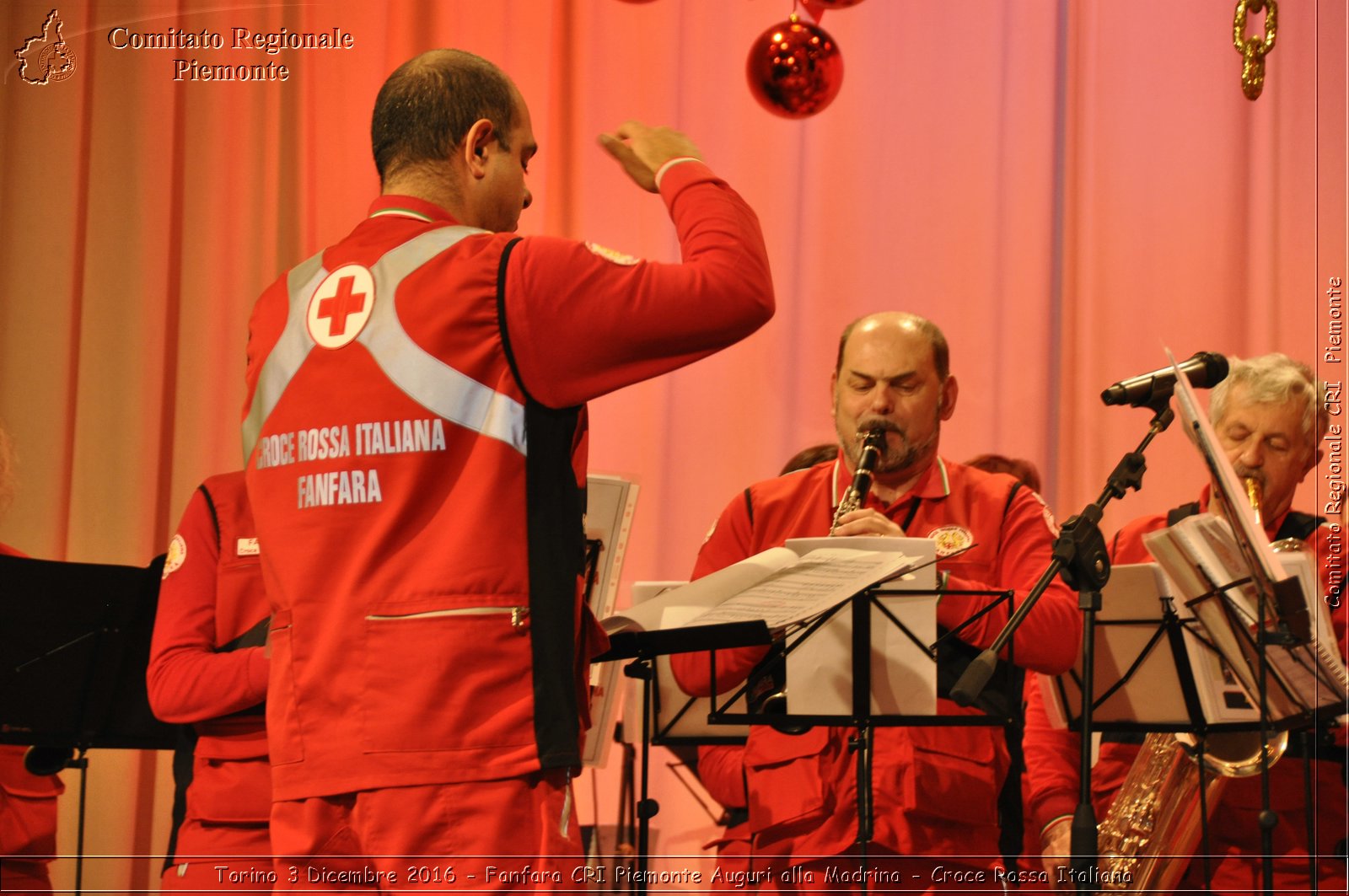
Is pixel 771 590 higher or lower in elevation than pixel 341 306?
lower

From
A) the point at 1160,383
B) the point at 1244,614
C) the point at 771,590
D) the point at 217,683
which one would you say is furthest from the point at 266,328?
the point at 1244,614

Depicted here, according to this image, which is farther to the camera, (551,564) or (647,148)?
(647,148)

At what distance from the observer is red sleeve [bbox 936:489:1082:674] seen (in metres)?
3.00

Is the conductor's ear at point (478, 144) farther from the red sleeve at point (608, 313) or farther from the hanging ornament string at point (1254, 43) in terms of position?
the hanging ornament string at point (1254, 43)

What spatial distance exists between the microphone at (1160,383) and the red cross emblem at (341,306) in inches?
53.9

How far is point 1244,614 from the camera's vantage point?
105 inches

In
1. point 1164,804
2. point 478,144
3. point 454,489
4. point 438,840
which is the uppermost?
point 478,144

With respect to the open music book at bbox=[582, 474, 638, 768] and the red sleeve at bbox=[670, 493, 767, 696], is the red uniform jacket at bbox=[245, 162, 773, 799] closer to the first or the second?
the red sleeve at bbox=[670, 493, 767, 696]

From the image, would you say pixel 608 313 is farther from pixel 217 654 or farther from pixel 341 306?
pixel 217 654

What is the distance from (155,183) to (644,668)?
3521 mm

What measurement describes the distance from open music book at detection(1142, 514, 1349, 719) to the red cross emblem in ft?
5.48

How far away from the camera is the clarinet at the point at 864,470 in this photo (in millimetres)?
3096

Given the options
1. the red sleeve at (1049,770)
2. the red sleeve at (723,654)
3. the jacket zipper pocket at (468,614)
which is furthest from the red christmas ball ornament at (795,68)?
the jacket zipper pocket at (468,614)

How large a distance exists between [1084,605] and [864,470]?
0.81m
